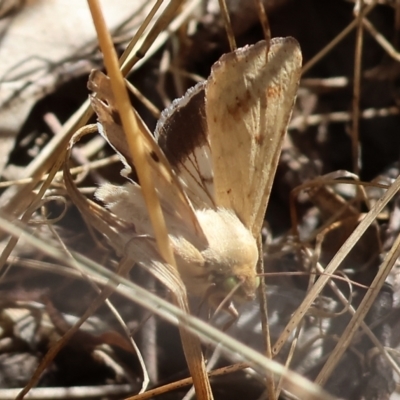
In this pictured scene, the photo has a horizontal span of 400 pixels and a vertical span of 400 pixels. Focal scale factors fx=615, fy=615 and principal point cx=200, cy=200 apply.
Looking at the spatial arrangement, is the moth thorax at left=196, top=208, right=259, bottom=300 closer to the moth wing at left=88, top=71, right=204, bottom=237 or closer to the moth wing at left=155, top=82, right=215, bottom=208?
the moth wing at left=88, top=71, right=204, bottom=237

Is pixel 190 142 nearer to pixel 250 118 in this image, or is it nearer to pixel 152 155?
pixel 250 118

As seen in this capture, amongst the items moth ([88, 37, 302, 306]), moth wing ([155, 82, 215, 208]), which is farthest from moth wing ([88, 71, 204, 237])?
moth wing ([155, 82, 215, 208])

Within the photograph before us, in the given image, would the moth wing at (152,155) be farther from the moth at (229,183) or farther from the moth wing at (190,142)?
the moth wing at (190,142)

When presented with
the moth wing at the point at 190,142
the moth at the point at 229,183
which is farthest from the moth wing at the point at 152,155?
the moth wing at the point at 190,142

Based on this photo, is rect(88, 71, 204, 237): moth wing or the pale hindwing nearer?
rect(88, 71, 204, 237): moth wing

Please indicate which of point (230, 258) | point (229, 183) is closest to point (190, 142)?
point (229, 183)

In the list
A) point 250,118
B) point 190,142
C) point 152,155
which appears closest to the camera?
point 152,155

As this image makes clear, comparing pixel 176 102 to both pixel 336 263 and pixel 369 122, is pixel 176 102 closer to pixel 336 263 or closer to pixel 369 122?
pixel 336 263
